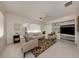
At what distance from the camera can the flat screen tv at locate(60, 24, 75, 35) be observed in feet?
19.9

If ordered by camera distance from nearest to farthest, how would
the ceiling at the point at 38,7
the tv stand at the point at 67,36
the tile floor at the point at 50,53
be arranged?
the tile floor at the point at 50,53 → the ceiling at the point at 38,7 → the tv stand at the point at 67,36

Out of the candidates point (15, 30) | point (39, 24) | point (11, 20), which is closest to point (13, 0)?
point (11, 20)

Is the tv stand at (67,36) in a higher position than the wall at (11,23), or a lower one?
lower

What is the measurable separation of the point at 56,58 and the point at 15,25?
496cm

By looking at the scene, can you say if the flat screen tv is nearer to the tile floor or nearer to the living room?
the living room

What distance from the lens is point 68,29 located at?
6.55m

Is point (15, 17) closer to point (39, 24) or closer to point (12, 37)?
point (12, 37)

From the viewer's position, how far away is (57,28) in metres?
8.07

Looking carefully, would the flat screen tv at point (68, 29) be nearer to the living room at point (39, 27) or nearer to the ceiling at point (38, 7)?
the living room at point (39, 27)

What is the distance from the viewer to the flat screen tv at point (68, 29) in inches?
239

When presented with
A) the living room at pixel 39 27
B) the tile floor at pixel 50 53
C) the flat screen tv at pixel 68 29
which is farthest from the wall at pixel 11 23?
the flat screen tv at pixel 68 29

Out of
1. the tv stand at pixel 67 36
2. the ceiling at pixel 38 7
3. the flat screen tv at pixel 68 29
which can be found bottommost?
the tv stand at pixel 67 36

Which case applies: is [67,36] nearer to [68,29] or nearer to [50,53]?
[68,29]

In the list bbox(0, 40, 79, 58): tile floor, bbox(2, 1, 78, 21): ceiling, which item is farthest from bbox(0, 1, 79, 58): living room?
bbox(0, 40, 79, 58): tile floor
